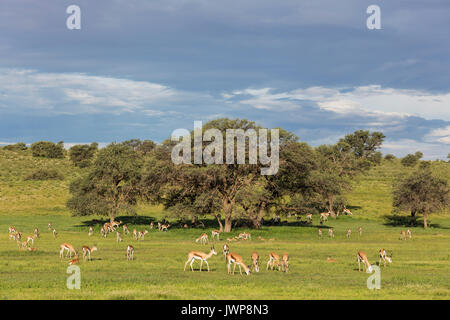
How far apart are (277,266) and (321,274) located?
3864 millimetres

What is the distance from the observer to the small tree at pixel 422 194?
67562 millimetres

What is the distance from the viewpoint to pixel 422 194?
68750mm

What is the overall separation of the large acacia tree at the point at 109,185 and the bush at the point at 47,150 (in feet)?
318

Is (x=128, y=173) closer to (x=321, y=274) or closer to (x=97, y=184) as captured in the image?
(x=97, y=184)

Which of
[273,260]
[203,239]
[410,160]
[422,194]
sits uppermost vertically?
[410,160]

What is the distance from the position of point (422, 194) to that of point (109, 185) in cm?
4205

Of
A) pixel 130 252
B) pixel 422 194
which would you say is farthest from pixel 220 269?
pixel 422 194

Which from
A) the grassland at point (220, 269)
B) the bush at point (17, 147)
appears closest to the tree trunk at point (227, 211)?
the grassland at point (220, 269)

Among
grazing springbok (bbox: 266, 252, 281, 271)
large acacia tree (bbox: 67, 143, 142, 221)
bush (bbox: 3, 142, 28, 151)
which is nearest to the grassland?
grazing springbok (bbox: 266, 252, 281, 271)

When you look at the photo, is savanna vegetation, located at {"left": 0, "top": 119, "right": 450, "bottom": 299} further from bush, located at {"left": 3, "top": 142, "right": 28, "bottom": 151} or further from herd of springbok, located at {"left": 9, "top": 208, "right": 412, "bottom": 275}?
bush, located at {"left": 3, "top": 142, "right": 28, "bottom": 151}

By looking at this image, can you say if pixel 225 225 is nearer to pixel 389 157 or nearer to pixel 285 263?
pixel 285 263

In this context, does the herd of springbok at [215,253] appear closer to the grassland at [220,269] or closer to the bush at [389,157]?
the grassland at [220,269]
